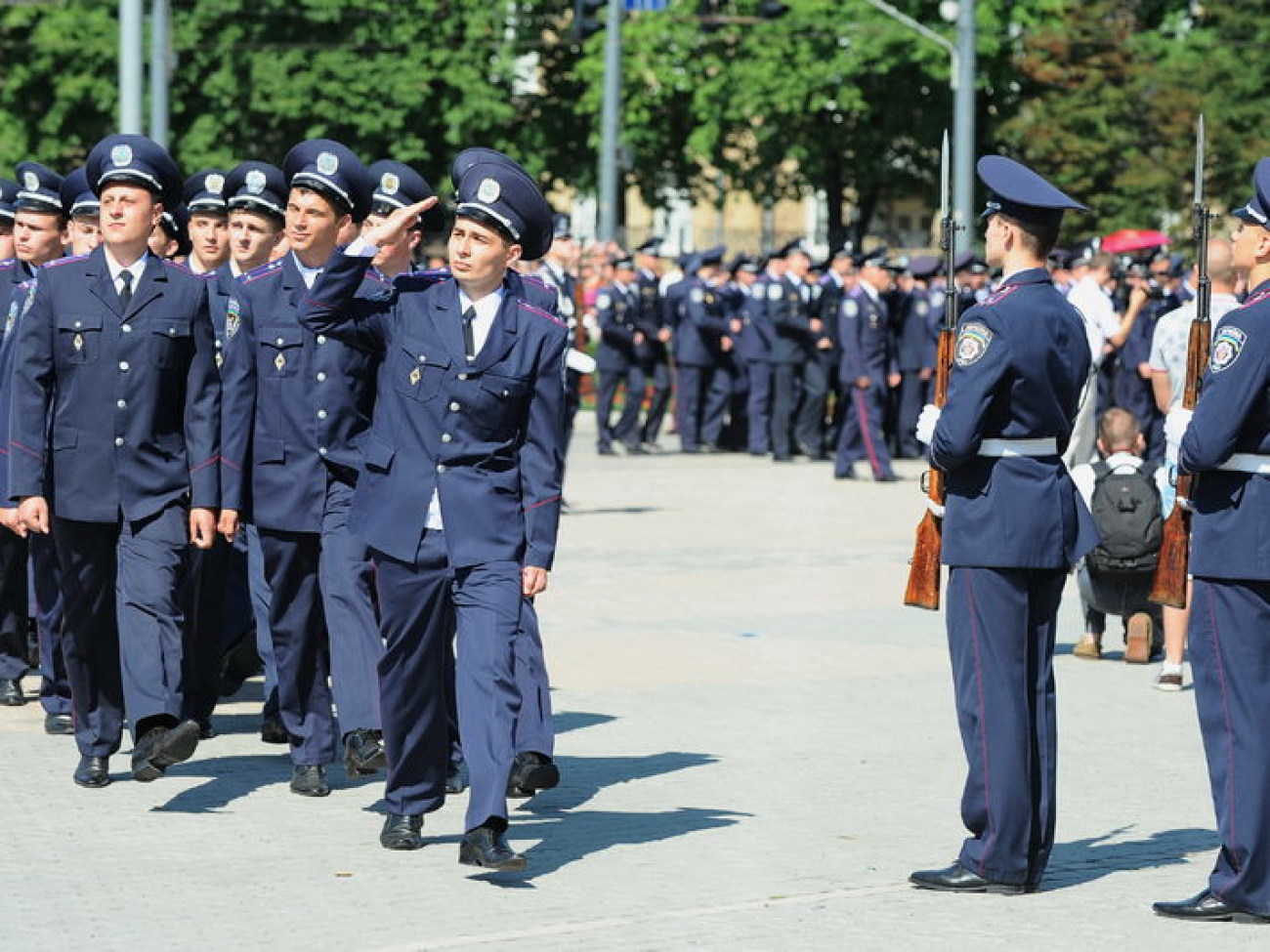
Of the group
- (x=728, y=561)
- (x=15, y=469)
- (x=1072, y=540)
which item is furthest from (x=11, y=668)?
(x=728, y=561)

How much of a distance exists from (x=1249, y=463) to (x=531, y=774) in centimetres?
279

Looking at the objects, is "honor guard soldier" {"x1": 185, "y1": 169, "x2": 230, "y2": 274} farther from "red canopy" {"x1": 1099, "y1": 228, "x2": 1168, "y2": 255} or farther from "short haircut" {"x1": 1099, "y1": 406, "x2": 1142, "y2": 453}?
"red canopy" {"x1": 1099, "y1": 228, "x2": 1168, "y2": 255}

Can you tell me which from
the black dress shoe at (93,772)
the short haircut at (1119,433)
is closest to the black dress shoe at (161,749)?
the black dress shoe at (93,772)

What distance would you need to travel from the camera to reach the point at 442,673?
8219 millimetres

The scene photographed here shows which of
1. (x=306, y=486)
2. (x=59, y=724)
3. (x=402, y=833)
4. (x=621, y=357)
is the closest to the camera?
(x=402, y=833)

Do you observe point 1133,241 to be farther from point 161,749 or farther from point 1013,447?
point 1013,447

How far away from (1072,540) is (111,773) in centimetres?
351

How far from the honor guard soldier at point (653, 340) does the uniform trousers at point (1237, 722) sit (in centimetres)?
2026

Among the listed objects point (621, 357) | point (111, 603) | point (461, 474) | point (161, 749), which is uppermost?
point (461, 474)

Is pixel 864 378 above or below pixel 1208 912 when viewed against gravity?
above

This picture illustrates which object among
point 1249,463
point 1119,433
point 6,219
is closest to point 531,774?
point 1249,463

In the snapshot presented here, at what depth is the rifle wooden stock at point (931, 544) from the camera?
8000mm

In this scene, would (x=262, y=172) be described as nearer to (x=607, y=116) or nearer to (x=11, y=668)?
(x=11, y=668)

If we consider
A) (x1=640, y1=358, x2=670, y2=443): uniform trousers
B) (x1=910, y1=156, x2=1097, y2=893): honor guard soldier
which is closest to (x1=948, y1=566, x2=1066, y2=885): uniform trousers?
(x1=910, y1=156, x2=1097, y2=893): honor guard soldier
